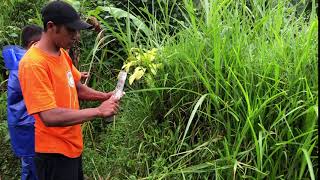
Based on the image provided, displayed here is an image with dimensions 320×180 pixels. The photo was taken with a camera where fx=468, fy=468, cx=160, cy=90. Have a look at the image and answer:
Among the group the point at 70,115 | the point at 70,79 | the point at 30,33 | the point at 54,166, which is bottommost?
the point at 54,166

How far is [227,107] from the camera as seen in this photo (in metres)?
3.00

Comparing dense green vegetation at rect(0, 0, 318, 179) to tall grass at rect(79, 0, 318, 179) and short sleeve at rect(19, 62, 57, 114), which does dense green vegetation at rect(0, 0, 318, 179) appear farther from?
short sleeve at rect(19, 62, 57, 114)

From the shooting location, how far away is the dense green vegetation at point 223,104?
283 centimetres

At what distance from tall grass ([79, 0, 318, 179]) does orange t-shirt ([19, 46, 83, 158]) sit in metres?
0.59

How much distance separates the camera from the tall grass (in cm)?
283

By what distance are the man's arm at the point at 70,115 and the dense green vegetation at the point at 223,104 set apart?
1.74 ft

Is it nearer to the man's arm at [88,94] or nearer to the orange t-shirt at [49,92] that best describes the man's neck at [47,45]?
the orange t-shirt at [49,92]

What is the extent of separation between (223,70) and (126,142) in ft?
3.31

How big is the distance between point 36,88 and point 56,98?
19 centimetres

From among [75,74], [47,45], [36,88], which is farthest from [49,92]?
[75,74]

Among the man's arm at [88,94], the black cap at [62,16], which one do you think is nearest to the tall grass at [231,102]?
the man's arm at [88,94]

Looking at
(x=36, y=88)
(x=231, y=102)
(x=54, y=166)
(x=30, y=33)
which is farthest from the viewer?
(x=30, y=33)

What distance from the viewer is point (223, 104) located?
3.07 meters

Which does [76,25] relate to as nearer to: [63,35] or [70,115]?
[63,35]
